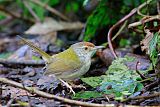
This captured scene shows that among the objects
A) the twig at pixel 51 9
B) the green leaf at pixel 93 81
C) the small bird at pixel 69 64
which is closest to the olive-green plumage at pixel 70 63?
the small bird at pixel 69 64

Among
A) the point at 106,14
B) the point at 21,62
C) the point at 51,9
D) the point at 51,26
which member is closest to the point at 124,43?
the point at 106,14

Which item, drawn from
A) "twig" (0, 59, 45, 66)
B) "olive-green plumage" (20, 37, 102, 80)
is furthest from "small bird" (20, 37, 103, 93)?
"twig" (0, 59, 45, 66)

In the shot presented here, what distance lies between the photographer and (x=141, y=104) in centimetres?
387

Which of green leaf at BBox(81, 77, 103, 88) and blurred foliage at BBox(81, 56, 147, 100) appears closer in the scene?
blurred foliage at BBox(81, 56, 147, 100)

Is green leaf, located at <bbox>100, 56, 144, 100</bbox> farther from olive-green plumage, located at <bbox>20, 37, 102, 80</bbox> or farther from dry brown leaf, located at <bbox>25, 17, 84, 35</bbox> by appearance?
dry brown leaf, located at <bbox>25, 17, 84, 35</bbox>

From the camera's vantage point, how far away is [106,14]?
6.38 m

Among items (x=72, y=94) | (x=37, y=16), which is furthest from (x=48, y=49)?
(x=72, y=94)

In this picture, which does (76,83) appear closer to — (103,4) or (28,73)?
(28,73)

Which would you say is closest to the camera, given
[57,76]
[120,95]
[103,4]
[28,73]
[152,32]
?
[120,95]

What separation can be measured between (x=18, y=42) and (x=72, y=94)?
14.3 ft

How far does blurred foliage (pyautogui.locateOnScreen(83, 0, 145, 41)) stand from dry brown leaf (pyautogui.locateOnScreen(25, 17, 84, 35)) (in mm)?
1779

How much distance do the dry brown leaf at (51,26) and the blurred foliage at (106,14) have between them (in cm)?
178

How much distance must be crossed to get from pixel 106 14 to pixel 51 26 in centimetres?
204

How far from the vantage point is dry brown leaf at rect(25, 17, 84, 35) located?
26.2 feet
